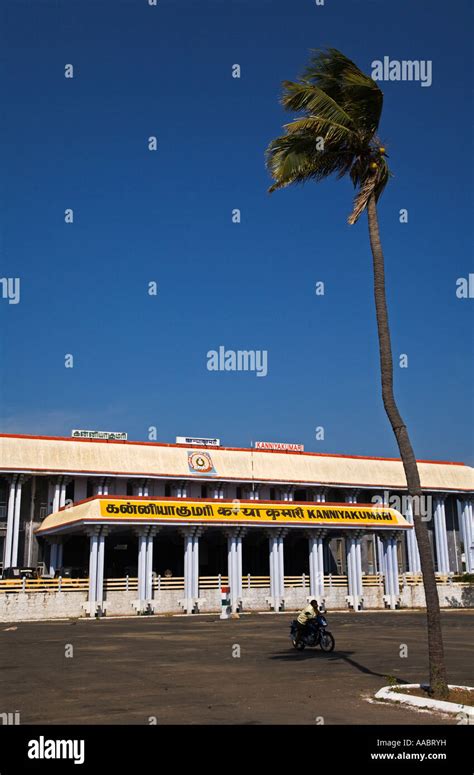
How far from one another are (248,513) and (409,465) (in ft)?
110

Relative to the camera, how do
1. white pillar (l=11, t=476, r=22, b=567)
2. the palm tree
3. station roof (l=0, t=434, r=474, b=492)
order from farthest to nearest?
station roof (l=0, t=434, r=474, b=492) < white pillar (l=11, t=476, r=22, b=567) < the palm tree

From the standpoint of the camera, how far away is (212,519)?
45844 millimetres

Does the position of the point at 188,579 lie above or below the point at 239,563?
below

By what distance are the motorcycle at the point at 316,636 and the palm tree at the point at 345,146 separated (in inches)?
377

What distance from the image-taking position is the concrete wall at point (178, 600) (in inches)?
1620

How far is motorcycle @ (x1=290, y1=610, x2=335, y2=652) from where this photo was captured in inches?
877

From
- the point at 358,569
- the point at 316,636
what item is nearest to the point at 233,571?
the point at 358,569

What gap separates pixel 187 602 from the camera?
44906mm

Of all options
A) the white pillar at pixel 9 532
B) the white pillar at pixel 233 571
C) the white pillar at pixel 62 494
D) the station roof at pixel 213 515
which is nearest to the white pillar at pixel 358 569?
the station roof at pixel 213 515

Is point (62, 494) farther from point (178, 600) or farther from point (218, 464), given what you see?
point (178, 600)

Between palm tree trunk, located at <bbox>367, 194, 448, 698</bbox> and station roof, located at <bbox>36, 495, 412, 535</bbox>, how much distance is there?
30.1 meters

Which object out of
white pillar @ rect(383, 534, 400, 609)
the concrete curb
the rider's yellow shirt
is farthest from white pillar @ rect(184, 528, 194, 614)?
the concrete curb

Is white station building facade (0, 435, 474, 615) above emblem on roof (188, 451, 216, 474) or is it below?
below

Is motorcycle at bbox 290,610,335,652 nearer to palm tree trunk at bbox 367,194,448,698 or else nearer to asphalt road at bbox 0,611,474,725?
asphalt road at bbox 0,611,474,725
